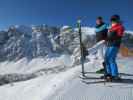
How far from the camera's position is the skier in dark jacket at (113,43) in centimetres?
671

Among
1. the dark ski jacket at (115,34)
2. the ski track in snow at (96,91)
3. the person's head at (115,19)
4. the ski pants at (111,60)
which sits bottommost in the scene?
the ski track in snow at (96,91)

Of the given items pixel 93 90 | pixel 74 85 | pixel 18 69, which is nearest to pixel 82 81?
pixel 74 85

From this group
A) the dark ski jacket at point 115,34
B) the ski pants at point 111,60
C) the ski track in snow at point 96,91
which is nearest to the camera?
the ski track in snow at point 96,91

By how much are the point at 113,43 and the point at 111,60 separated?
0.48 meters

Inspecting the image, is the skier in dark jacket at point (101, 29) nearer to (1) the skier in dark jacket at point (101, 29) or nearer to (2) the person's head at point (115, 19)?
(1) the skier in dark jacket at point (101, 29)

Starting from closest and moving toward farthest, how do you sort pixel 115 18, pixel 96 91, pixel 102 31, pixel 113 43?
pixel 96 91 → pixel 115 18 → pixel 113 43 → pixel 102 31

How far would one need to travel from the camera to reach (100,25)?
287 inches

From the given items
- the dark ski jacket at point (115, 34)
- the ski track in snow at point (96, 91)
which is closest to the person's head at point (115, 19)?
the dark ski jacket at point (115, 34)

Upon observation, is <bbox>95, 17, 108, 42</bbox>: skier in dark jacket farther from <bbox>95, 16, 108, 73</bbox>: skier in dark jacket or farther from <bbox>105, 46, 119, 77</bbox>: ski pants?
<bbox>105, 46, 119, 77</bbox>: ski pants

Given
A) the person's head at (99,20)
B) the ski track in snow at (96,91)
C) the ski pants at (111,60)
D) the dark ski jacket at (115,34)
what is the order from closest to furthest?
the ski track in snow at (96,91)
the dark ski jacket at (115,34)
the ski pants at (111,60)
the person's head at (99,20)

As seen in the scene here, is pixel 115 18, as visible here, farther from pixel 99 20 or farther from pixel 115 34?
pixel 99 20

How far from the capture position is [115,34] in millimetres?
6738

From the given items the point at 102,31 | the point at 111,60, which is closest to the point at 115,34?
the point at 102,31

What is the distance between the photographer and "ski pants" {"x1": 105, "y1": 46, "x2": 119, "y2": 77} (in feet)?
22.5
